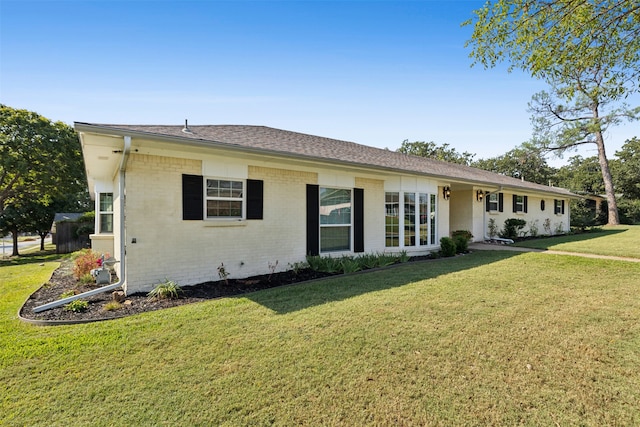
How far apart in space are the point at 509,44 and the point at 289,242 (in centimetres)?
620

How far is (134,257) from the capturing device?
577 cm

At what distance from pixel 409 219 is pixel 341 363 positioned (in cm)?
776

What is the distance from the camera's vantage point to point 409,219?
1029 centimetres

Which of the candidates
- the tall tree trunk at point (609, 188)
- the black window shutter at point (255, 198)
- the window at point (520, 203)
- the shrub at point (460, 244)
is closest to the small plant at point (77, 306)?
the black window shutter at point (255, 198)

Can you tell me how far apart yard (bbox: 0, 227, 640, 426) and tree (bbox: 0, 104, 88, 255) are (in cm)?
1620

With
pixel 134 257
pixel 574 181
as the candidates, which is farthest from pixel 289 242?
pixel 574 181

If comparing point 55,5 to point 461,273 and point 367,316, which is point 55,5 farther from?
point 461,273

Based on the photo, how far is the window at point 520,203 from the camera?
53.0 ft

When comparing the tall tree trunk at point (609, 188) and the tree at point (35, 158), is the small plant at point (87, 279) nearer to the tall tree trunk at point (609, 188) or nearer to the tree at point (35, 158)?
the tree at point (35, 158)

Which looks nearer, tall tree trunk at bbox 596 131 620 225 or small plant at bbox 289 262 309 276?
small plant at bbox 289 262 309 276

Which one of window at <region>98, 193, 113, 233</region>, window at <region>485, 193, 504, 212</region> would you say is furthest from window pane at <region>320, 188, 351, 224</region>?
window at <region>485, 193, 504, 212</region>

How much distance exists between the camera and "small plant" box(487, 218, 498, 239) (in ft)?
48.1

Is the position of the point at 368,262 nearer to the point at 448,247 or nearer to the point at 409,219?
the point at 409,219

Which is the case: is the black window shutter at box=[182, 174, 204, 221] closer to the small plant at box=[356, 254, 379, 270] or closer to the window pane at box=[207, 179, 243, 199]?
the window pane at box=[207, 179, 243, 199]
